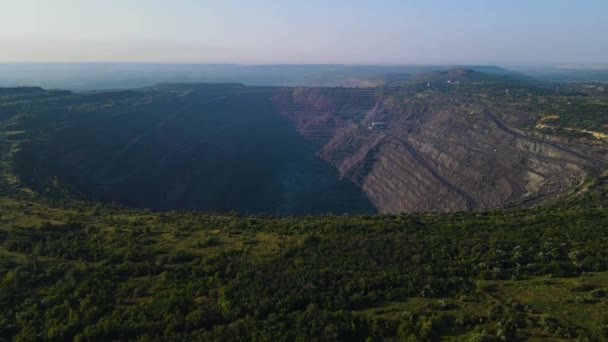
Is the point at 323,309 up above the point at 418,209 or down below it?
above

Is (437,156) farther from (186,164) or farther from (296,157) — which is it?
(186,164)

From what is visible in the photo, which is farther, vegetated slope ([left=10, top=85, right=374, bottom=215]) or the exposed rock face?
vegetated slope ([left=10, top=85, right=374, bottom=215])

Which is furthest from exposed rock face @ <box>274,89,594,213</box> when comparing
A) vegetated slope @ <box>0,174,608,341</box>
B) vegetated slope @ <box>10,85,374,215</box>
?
vegetated slope @ <box>0,174,608,341</box>

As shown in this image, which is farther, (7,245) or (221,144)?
(221,144)

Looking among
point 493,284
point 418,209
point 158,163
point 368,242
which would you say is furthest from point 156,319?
point 158,163

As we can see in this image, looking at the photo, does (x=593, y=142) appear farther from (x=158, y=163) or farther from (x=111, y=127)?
(x=111, y=127)

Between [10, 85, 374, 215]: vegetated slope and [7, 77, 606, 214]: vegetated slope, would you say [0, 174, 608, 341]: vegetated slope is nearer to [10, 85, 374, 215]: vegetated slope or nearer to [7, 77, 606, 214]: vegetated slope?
[7, 77, 606, 214]: vegetated slope

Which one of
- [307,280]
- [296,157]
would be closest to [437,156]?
[296,157]
